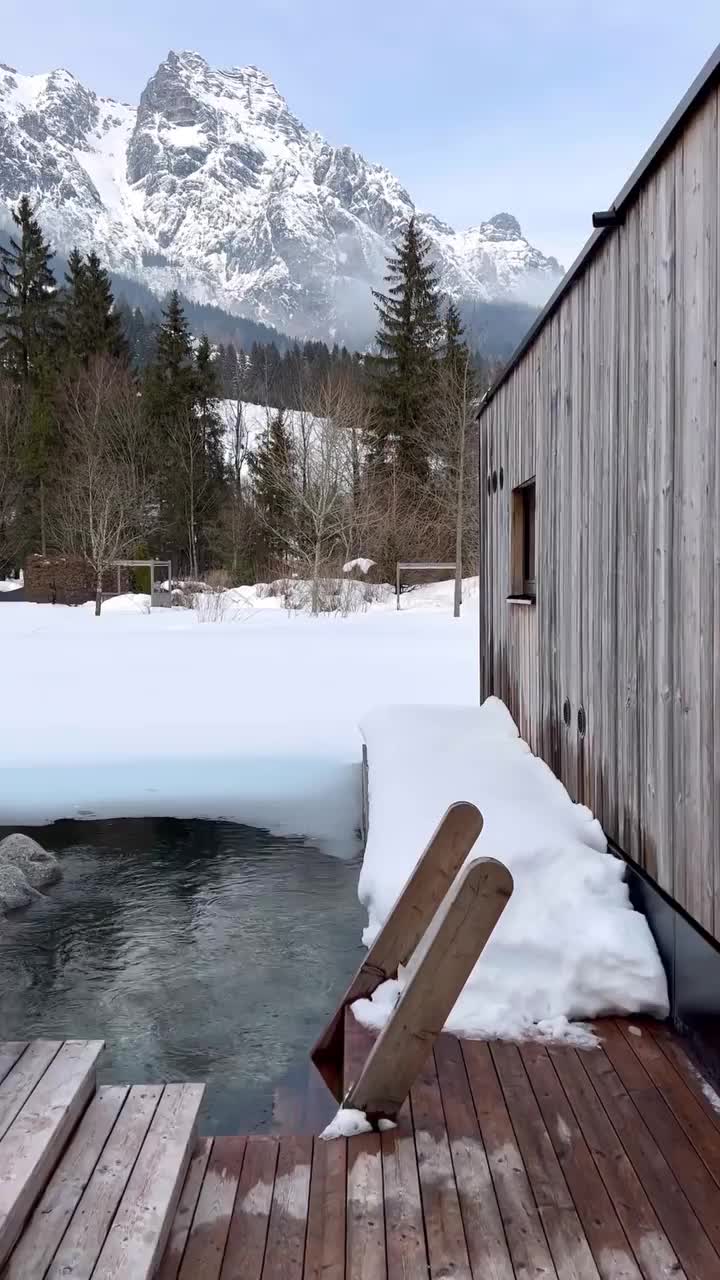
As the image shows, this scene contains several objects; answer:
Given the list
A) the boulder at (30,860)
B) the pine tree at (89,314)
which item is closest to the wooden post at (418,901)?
the boulder at (30,860)

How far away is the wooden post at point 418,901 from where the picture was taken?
2.88m

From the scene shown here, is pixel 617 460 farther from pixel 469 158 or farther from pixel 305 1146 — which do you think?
pixel 469 158

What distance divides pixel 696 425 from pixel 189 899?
143 inches

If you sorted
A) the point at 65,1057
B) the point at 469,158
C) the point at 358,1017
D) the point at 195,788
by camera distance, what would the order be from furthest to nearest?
1. the point at 469,158
2. the point at 195,788
3. the point at 358,1017
4. the point at 65,1057

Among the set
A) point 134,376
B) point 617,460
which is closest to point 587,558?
point 617,460

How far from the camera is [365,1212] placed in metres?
2.14

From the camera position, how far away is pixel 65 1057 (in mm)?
2746

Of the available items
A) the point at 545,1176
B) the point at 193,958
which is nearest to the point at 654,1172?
the point at 545,1176

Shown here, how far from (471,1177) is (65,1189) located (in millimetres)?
899

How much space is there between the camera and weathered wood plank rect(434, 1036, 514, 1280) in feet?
6.50

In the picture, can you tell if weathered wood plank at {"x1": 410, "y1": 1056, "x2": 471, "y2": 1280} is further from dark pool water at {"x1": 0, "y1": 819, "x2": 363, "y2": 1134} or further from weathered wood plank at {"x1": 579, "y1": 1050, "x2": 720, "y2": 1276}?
dark pool water at {"x1": 0, "y1": 819, "x2": 363, "y2": 1134}

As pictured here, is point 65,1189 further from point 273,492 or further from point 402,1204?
point 273,492

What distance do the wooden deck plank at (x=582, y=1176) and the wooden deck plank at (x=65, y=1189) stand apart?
1.08 metres

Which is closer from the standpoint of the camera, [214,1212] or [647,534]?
[214,1212]
